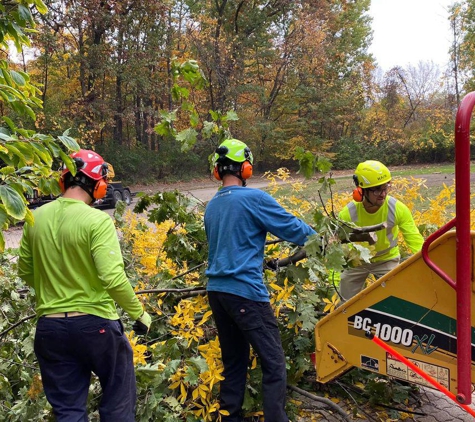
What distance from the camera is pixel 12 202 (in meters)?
1.97

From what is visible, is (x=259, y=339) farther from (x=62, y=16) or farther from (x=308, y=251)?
(x=62, y=16)

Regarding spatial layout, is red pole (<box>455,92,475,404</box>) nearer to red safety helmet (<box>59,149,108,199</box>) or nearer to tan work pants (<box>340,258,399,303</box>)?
red safety helmet (<box>59,149,108,199</box>)

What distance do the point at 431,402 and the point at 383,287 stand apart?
170 centimetres

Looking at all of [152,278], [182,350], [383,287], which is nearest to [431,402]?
[383,287]

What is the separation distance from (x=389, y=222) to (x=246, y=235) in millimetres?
1734

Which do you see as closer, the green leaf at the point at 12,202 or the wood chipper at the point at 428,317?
the wood chipper at the point at 428,317

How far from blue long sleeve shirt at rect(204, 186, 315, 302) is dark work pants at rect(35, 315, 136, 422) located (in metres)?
0.71

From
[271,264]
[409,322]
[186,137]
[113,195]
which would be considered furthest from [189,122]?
[113,195]

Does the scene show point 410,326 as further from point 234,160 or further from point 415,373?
point 234,160

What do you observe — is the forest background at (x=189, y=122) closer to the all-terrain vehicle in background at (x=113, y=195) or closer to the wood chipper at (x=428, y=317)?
the wood chipper at (x=428, y=317)

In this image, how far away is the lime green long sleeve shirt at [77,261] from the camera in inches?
95.1

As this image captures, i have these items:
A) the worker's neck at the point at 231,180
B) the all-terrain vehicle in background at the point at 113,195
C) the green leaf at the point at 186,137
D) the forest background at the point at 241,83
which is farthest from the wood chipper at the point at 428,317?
the forest background at the point at 241,83

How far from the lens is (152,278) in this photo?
13.1 feet

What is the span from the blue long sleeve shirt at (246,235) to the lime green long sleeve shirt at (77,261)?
24.3 inches
